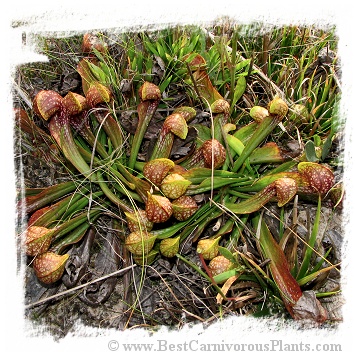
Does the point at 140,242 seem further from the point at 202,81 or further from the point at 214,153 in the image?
the point at 202,81

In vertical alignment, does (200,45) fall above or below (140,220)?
above

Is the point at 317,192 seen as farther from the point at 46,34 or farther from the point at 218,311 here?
the point at 46,34

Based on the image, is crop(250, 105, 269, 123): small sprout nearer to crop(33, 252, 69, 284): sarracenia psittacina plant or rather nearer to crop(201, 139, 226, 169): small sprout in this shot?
crop(201, 139, 226, 169): small sprout

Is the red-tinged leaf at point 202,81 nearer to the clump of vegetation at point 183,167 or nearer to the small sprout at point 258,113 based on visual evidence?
the clump of vegetation at point 183,167

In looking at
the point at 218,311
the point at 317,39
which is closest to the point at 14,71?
the point at 218,311

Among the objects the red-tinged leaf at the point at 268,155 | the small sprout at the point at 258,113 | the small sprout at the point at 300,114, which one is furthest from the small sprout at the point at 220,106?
the small sprout at the point at 300,114

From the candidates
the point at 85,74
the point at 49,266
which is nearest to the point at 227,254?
the point at 49,266

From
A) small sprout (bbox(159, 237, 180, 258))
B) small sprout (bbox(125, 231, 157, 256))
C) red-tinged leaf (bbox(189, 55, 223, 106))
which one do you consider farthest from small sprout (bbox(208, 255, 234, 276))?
red-tinged leaf (bbox(189, 55, 223, 106))
